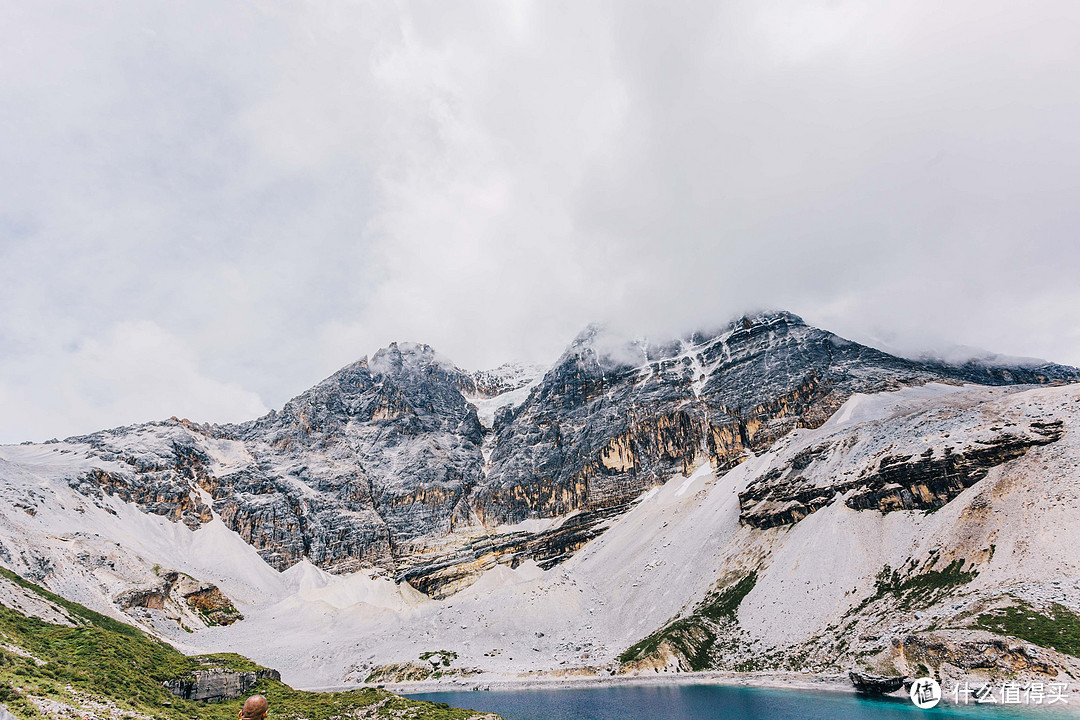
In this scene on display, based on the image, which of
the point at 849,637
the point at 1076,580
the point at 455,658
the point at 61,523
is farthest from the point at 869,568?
the point at 61,523

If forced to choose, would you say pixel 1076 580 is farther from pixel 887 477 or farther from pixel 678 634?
pixel 678 634

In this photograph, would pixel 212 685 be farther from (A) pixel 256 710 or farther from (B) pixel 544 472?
(B) pixel 544 472

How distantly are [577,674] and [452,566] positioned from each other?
82.6 metres

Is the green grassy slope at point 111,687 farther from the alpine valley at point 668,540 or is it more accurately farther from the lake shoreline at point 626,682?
the alpine valley at point 668,540

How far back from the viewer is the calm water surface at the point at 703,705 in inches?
1853

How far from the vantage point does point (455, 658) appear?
104562 millimetres

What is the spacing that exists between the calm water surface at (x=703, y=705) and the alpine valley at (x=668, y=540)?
19.9 ft

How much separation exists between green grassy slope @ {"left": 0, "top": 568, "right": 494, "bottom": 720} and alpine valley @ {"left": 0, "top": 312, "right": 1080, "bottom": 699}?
52765 mm

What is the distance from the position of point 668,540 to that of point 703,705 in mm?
62270

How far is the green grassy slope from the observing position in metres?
22.2

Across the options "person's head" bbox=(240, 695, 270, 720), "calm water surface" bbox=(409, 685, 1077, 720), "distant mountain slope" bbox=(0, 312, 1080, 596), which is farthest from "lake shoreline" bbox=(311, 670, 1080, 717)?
"person's head" bbox=(240, 695, 270, 720)

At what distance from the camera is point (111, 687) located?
29.5 meters

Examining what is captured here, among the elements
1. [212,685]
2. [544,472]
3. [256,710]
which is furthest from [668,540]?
[256,710]

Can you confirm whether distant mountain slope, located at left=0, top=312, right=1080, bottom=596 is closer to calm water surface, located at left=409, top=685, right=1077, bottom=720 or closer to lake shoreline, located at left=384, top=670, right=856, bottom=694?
lake shoreline, located at left=384, top=670, right=856, bottom=694
